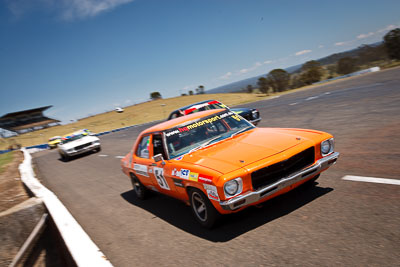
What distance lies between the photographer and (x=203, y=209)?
4164mm

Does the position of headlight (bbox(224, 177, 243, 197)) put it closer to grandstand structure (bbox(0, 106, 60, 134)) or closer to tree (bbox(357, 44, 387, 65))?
A: tree (bbox(357, 44, 387, 65))

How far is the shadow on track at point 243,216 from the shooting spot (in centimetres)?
393

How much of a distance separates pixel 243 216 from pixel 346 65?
58.3m

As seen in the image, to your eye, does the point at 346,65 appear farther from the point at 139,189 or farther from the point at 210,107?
the point at 139,189

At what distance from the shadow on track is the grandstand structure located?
10109 centimetres

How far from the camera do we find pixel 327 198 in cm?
422

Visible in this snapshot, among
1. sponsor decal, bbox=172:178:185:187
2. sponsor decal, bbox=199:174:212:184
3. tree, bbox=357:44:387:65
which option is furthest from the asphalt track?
tree, bbox=357:44:387:65

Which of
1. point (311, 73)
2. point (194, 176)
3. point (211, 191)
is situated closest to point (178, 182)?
point (194, 176)

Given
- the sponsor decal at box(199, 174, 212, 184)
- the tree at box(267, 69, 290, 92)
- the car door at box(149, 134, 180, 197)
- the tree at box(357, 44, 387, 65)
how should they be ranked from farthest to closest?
the tree at box(267, 69, 290, 92) → the tree at box(357, 44, 387, 65) → the car door at box(149, 134, 180, 197) → the sponsor decal at box(199, 174, 212, 184)

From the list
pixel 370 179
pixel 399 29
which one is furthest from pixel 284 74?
pixel 370 179

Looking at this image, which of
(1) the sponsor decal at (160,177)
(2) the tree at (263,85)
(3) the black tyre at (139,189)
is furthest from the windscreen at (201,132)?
(2) the tree at (263,85)

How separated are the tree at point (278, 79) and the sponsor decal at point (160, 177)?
58.2m

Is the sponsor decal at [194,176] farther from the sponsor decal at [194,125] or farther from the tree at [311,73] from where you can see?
the tree at [311,73]

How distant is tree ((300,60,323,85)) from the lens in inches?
2196
